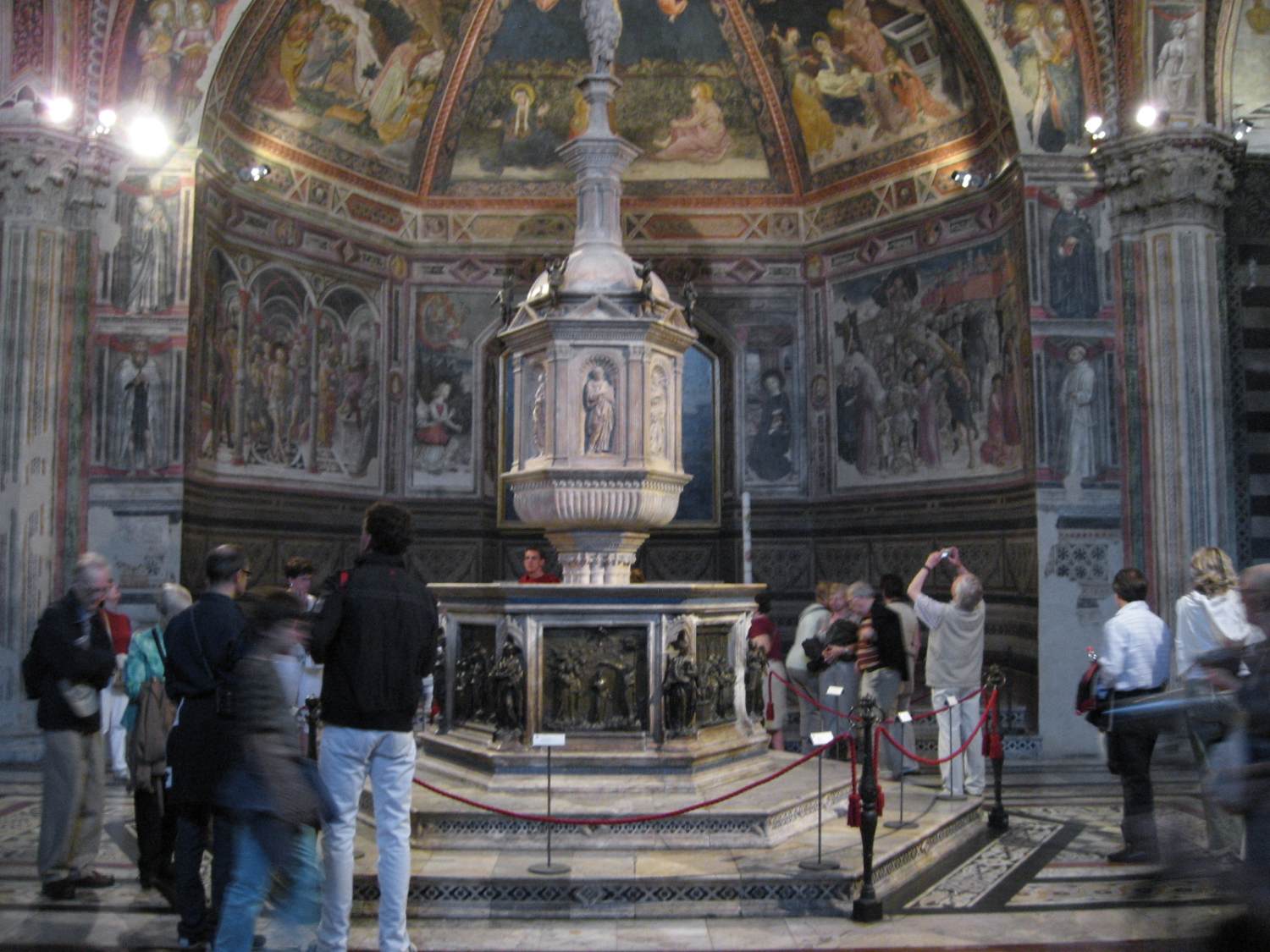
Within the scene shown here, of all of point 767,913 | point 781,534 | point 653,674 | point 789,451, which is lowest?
point 767,913

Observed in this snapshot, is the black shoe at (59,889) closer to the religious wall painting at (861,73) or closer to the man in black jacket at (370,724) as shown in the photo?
the man in black jacket at (370,724)

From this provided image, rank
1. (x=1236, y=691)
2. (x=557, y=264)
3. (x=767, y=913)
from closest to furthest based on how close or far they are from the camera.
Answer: (x=1236, y=691) < (x=767, y=913) < (x=557, y=264)

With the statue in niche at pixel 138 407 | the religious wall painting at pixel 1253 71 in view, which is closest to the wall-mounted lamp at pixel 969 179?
the religious wall painting at pixel 1253 71

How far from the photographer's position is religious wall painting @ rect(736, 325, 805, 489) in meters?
16.2

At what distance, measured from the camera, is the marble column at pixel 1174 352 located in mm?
11883

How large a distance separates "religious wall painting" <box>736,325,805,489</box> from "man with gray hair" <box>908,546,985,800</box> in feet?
23.7

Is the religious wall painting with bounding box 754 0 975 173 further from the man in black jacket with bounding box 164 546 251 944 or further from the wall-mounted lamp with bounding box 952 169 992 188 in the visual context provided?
the man in black jacket with bounding box 164 546 251 944

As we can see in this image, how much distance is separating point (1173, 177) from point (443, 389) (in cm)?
904

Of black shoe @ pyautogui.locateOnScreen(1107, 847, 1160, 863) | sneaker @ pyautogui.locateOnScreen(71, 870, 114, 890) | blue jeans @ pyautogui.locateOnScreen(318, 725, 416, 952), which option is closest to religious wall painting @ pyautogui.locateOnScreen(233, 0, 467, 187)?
sneaker @ pyautogui.locateOnScreen(71, 870, 114, 890)

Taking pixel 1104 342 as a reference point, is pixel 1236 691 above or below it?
below

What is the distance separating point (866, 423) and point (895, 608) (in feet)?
18.9

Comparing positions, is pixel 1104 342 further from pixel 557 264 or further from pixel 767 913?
pixel 767 913

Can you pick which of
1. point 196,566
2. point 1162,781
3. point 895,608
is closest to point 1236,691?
point 1162,781

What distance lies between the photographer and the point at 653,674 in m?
8.11
